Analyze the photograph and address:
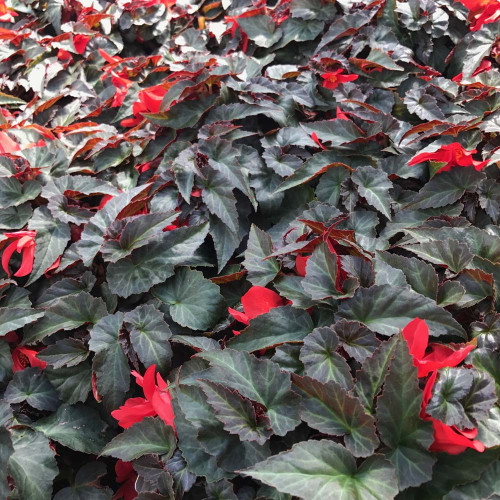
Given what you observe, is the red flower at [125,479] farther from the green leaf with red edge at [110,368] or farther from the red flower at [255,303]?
the red flower at [255,303]

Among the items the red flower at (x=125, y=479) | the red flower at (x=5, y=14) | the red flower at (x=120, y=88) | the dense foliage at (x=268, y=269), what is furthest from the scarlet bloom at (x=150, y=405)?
the red flower at (x=5, y=14)

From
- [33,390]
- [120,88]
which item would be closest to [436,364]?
[33,390]

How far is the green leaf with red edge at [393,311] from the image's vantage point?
111 centimetres

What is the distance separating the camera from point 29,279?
1.47m

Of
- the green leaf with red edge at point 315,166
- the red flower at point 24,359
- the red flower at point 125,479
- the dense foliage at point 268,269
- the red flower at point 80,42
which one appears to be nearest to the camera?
the dense foliage at point 268,269

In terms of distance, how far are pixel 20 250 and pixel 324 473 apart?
1.04m

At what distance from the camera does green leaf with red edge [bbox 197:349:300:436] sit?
102cm

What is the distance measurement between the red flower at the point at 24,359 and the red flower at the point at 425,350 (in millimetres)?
951

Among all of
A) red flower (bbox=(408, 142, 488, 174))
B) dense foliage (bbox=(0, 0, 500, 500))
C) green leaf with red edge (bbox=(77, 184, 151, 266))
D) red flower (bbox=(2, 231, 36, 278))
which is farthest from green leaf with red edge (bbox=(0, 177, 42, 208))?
red flower (bbox=(408, 142, 488, 174))

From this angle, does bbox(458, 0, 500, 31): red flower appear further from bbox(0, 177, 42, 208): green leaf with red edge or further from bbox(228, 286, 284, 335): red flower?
bbox(0, 177, 42, 208): green leaf with red edge

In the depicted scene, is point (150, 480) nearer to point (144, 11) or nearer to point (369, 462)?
point (369, 462)

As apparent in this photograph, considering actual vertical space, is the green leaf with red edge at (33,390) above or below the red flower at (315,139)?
below

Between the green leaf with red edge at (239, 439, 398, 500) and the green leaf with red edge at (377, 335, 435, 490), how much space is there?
0.18 ft

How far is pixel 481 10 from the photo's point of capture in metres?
2.09
